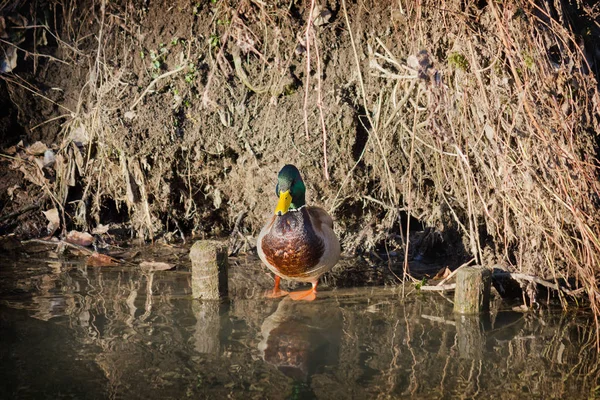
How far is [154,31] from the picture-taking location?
5.75 m

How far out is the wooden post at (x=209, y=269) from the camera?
14.3 ft

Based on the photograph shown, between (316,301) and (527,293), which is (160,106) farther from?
(527,293)

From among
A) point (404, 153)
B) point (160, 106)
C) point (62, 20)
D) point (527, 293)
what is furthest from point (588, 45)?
point (62, 20)

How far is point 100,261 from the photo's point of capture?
17.3 feet

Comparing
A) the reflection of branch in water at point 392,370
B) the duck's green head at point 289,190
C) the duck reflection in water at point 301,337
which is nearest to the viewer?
the reflection of branch in water at point 392,370

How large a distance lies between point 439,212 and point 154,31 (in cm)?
267

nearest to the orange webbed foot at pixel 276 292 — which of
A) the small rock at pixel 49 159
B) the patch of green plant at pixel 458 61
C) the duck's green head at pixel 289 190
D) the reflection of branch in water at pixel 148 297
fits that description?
the duck's green head at pixel 289 190

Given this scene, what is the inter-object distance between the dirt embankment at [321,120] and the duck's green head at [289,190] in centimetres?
44

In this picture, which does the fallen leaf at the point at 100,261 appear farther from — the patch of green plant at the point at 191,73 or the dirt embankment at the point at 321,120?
the patch of green plant at the point at 191,73

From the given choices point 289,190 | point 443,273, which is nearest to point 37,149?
point 289,190

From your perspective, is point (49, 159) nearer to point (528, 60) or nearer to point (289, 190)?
point (289, 190)

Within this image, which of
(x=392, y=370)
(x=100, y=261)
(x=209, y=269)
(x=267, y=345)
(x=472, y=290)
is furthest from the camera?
(x=100, y=261)

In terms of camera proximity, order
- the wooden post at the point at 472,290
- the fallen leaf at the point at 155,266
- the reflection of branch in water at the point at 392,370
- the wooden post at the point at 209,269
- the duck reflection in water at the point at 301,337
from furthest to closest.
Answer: the fallen leaf at the point at 155,266 < the wooden post at the point at 209,269 < the wooden post at the point at 472,290 < the duck reflection in water at the point at 301,337 < the reflection of branch in water at the point at 392,370

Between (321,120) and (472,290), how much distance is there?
1.38 m
